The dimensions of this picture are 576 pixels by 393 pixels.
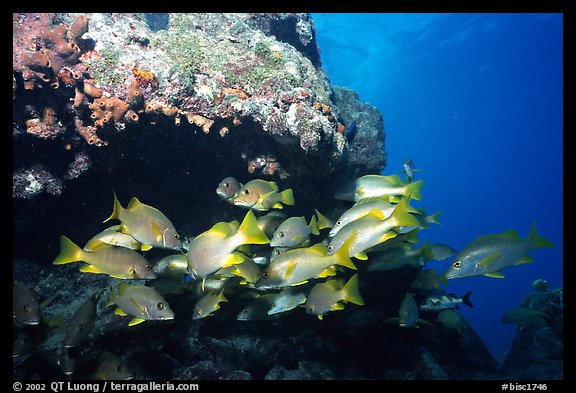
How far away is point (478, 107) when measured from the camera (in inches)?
2596

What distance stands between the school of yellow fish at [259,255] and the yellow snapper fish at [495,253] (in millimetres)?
12

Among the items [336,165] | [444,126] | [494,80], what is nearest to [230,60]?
[336,165]

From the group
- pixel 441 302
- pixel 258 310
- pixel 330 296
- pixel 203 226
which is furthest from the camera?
pixel 203 226

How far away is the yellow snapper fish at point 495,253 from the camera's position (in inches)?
154

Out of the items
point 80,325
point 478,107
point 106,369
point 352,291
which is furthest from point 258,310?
point 478,107

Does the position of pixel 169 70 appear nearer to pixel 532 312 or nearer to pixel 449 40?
pixel 532 312

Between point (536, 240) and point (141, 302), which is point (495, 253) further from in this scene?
point (141, 302)

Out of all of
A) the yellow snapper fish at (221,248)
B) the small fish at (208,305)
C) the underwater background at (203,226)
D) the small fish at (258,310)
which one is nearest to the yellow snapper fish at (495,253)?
the underwater background at (203,226)

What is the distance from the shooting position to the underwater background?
364 cm

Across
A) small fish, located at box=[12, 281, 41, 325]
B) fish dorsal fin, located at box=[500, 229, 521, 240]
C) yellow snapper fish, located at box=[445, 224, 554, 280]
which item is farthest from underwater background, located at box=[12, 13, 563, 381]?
fish dorsal fin, located at box=[500, 229, 521, 240]

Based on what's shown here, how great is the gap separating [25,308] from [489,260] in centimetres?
563

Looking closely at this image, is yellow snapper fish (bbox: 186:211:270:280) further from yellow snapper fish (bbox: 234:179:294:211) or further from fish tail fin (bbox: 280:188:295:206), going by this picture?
fish tail fin (bbox: 280:188:295:206)

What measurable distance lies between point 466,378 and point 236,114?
6.68 metres

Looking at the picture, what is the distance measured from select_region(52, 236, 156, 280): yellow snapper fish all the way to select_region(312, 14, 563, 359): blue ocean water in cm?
520
